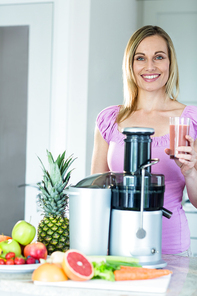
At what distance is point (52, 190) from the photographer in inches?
53.2

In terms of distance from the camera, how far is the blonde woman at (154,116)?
1.67 meters

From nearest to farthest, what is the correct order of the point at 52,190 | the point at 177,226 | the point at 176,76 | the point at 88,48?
the point at 52,190 → the point at 177,226 → the point at 176,76 → the point at 88,48

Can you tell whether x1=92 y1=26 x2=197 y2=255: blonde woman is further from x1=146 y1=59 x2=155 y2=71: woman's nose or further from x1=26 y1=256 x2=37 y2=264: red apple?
x1=26 y1=256 x2=37 y2=264: red apple

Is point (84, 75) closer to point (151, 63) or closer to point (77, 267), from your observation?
point (151, 63)

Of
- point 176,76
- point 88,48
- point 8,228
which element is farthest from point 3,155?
point 176,76

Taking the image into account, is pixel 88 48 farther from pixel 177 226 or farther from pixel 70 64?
pixel 177 226

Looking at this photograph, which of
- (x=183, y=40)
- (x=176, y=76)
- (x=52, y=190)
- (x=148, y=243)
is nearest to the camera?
(x=148, y=243)

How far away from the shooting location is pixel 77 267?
105cm

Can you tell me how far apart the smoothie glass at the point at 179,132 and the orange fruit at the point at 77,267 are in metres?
Answer: 0.46

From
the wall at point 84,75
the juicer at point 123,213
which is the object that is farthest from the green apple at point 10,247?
the wall at point 84,75

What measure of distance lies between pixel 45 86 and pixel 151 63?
1.12 meters

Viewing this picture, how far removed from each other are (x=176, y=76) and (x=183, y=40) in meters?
2.30

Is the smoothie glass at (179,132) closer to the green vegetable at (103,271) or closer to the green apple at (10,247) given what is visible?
the green vegetable at (103,271)

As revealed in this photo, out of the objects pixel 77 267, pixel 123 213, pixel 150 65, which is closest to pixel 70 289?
pixel 77 267
